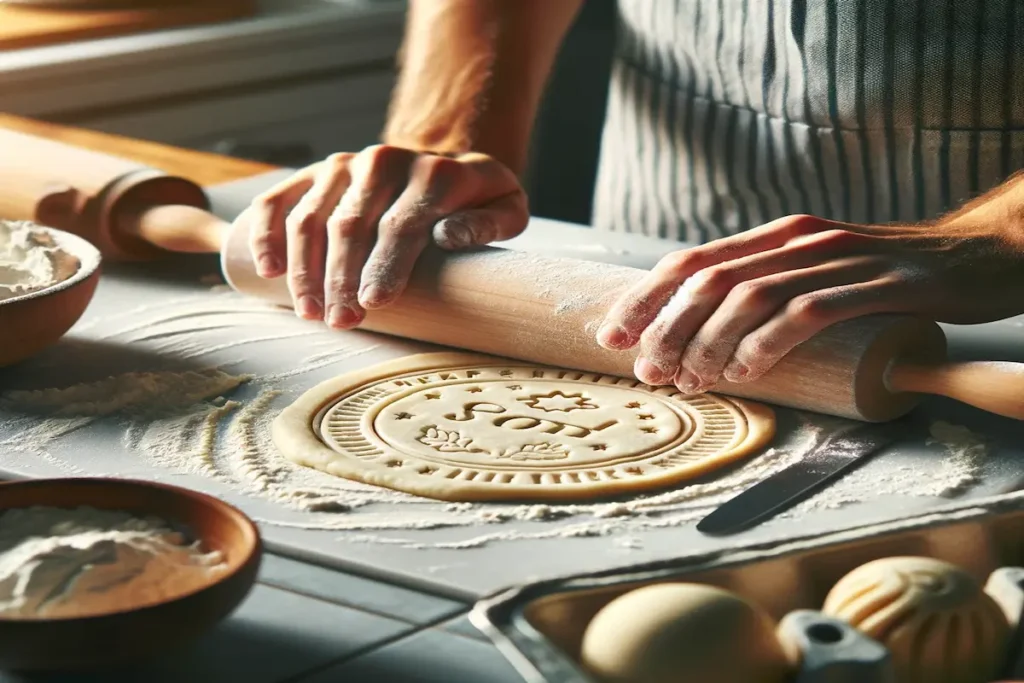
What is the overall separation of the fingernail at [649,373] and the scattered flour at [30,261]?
498mm

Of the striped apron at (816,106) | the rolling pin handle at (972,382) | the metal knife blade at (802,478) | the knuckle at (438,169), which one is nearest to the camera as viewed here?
the metal knife blade at (802,478)

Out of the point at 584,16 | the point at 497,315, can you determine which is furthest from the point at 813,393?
the point at 584,16

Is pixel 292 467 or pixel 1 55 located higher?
pixel 1 55

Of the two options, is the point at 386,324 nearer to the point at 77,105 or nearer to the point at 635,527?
the point at 635,527

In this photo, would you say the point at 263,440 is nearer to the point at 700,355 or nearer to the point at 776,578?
the point at 700,355

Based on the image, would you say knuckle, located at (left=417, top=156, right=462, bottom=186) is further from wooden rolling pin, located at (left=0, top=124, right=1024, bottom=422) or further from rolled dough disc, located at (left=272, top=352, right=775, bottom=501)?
rolled dough disc, located at (left=272, top=352, right=775, bottom=501)

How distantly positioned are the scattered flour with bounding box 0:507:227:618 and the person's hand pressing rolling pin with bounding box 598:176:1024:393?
46cm

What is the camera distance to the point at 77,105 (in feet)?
8.03

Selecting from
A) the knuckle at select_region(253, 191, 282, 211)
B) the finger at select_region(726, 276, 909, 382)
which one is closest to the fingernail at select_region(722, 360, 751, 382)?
the finger at select_region(726, 276, 909, 382)

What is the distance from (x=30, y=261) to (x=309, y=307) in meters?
0.24

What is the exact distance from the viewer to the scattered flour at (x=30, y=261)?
1.13 meters

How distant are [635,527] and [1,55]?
6.48 ft

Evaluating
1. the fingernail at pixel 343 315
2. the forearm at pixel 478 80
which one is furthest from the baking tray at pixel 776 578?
the forearm at pixel 478 80

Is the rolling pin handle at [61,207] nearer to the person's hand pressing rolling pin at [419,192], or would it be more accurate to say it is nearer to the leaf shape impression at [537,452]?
the person's hand pressing rolling pin at [419,192]
